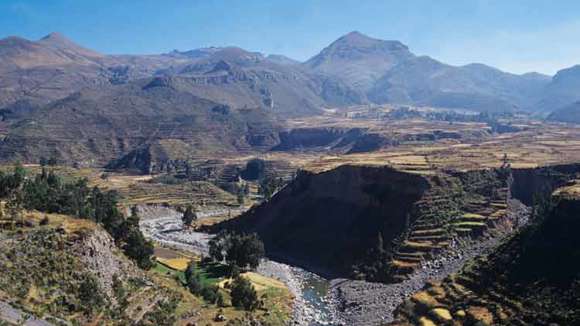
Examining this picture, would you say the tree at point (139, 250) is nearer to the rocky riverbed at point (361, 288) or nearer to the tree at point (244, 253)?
the tree at point (244, 253)

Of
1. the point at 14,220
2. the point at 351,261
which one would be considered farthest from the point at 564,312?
the point at 14,220

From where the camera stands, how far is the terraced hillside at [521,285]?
68.0m

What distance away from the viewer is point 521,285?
74.1m

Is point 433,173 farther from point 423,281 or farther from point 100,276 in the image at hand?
point 100,276

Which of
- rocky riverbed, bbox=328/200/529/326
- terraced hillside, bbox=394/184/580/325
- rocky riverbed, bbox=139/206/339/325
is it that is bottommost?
rocky riverbed, bbox=139/206/339/325

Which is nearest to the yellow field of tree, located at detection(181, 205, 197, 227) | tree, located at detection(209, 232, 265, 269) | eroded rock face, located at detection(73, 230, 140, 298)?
tree, located at detection(209, 232, 265, 269)

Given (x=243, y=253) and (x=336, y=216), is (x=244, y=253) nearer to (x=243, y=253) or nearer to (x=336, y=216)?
(x=243, y=253)

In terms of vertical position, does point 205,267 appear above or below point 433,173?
below

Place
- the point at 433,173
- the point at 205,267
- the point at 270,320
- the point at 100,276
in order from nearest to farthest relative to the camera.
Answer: the point at 100,276 < the point at 270,320 < the point at 205,267 < the point at 433,173

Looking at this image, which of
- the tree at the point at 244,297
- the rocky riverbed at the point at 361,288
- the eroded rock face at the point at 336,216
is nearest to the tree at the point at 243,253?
the rocky riverbed at the point at 361,288

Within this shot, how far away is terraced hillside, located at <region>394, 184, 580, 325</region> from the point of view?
68000mm

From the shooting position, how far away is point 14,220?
69.6 metres

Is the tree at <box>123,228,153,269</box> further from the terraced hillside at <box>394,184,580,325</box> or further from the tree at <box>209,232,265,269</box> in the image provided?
the terraced hillside at <box>394,184,580,325</box>

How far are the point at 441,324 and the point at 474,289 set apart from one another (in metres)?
9.98
